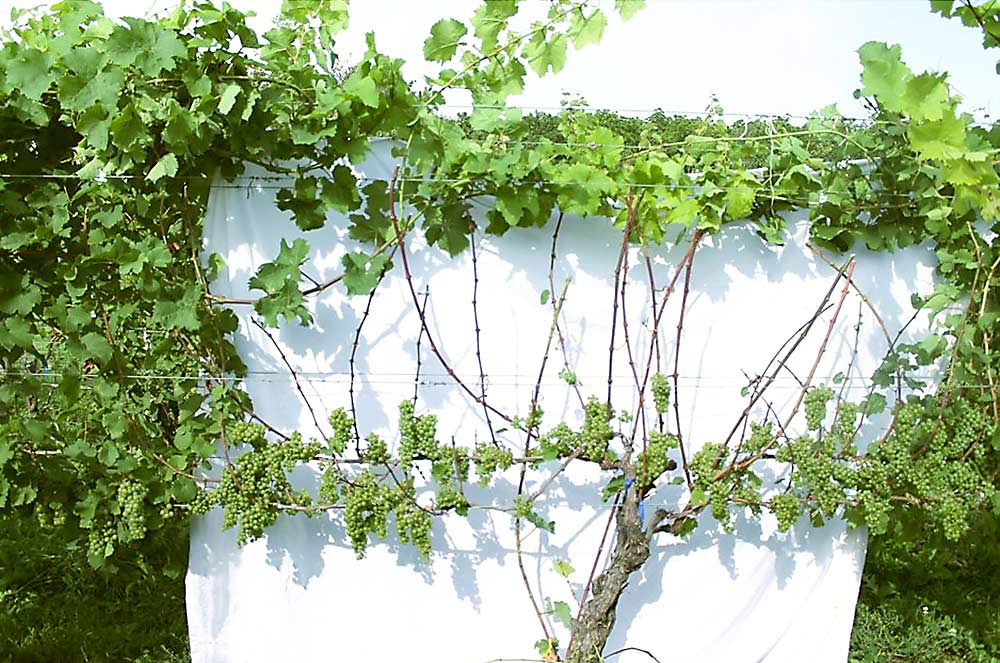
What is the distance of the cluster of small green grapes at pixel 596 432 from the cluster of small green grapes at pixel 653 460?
98 millimetres

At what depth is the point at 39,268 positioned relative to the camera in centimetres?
255

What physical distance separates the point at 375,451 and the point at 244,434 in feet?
1.08

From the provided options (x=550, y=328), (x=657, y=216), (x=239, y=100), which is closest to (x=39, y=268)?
(x=239, y=100)

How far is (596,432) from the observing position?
2596 mm

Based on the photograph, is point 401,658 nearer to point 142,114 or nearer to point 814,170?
point 142,114

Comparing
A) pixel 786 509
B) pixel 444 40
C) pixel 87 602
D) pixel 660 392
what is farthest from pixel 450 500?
pixel 87 602

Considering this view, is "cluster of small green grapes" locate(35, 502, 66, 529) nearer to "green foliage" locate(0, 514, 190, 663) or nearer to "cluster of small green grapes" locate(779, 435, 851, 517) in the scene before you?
"green foliage" locate(0, 514, 190, 663)

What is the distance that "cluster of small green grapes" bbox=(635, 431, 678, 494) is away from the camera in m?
2.60

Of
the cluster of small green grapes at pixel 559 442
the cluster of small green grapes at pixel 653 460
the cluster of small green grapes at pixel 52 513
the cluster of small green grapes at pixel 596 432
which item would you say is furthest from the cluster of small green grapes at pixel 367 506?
the cluster of small green grapes at pixel 52 513

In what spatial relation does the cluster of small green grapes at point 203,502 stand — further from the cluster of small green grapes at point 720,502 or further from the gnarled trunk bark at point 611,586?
the cluster of small green grapes at point 720,502

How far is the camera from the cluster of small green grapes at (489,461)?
2574mm

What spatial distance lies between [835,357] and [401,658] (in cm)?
145

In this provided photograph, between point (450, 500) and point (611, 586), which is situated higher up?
point (450, 500)

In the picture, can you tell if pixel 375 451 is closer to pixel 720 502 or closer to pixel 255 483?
pixel 255 483
